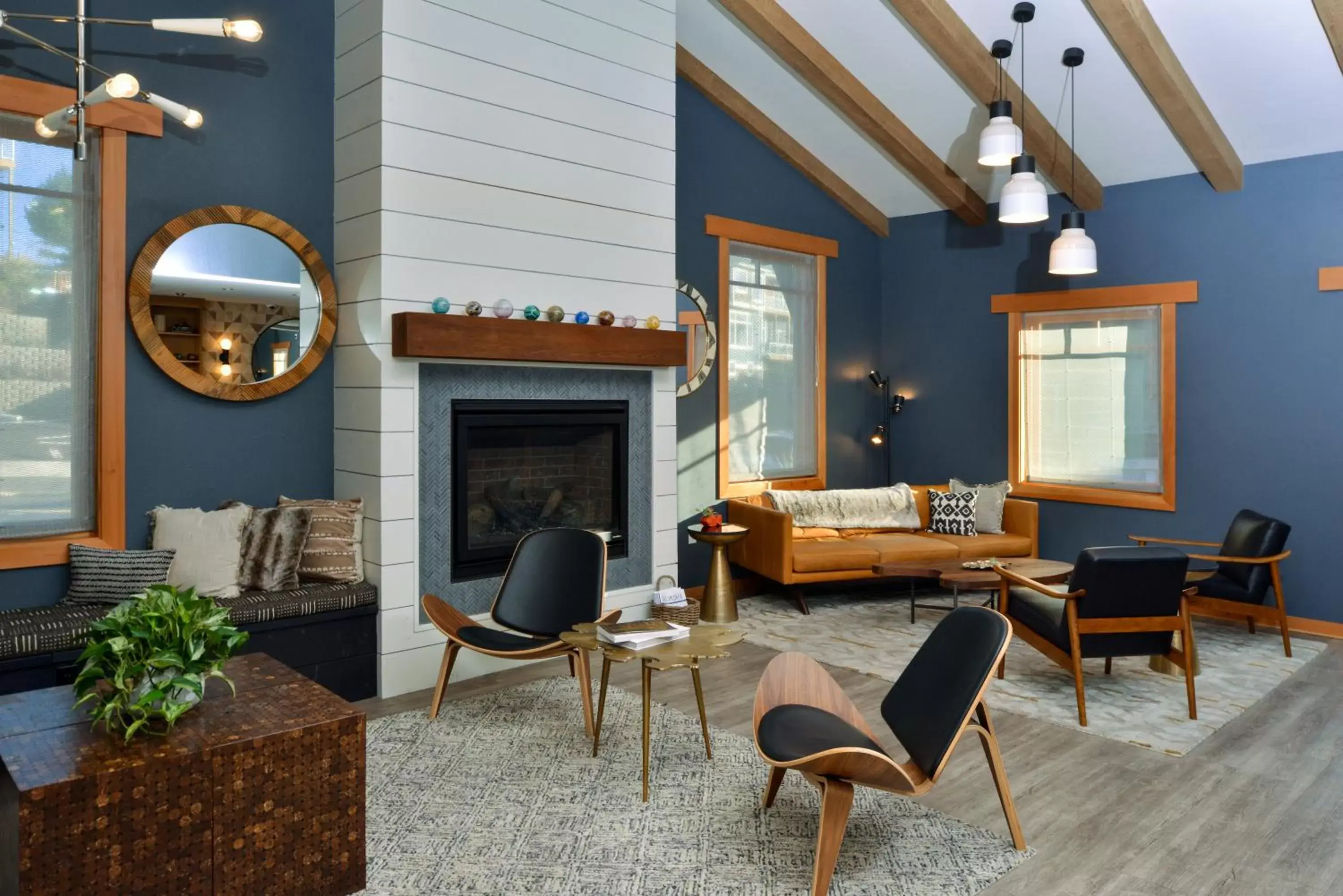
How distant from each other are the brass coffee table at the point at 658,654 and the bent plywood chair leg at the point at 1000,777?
0.91 metres

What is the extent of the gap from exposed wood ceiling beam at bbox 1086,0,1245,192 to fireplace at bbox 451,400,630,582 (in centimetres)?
325

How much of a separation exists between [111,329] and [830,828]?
357 centimetres

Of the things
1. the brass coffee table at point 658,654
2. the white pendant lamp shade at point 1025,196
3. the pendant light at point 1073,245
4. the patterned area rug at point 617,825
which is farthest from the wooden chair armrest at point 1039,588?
the pendant light at point 1073,245

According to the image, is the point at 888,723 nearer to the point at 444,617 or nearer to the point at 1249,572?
the point at 444,617

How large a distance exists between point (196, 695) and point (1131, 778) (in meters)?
3.18

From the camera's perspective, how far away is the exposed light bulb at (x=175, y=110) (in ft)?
Result: 11.0

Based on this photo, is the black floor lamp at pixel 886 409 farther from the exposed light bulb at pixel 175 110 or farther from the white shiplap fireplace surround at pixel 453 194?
the exposed light bulb at pixel 175 110

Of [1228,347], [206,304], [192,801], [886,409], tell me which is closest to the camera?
[192,801]

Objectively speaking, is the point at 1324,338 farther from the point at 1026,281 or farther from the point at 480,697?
the point at 480,697

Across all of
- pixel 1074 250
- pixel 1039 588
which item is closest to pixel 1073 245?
pixel 1074 250

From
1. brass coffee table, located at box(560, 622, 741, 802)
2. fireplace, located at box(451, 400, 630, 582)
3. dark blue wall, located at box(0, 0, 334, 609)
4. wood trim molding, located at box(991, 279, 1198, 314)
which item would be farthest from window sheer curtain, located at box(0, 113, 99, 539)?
wood trim molding, located at box(991, 279, 1198, 314)

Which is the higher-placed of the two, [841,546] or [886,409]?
[886,409]

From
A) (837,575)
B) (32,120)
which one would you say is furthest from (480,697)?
(32,120)

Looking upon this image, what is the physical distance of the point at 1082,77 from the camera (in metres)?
5.74
